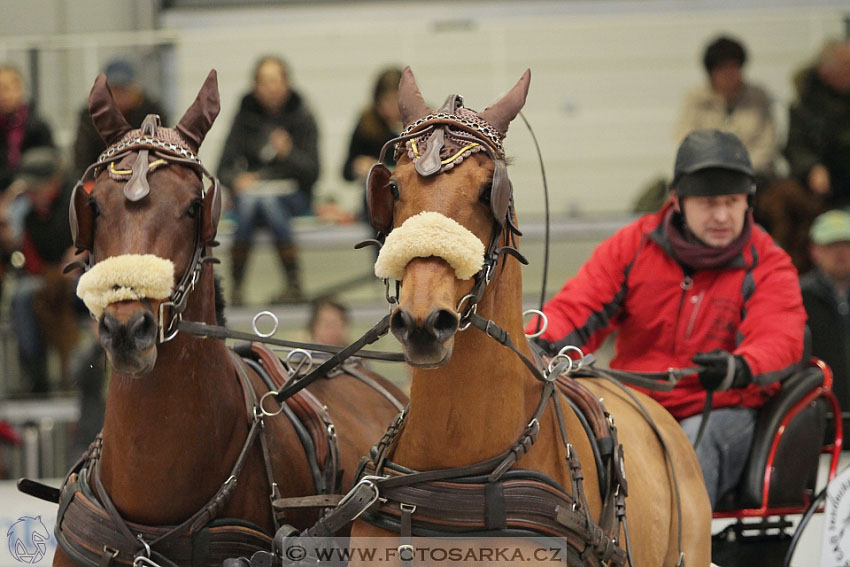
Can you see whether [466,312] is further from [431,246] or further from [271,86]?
[271,86]

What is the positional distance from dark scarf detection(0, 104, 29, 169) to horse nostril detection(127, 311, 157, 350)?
17.7 feet

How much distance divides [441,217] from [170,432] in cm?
101

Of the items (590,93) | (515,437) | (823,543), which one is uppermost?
(590,93)

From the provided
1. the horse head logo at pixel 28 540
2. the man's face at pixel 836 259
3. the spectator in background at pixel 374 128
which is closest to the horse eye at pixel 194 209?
the horse head logo at pixel 28 540

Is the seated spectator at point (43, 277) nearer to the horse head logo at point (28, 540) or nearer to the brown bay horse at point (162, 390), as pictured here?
the horse head logo at point (28, 540)

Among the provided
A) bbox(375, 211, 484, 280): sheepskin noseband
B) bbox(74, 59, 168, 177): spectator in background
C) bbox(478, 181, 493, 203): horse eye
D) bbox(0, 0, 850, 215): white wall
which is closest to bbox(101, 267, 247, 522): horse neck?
bbox(375, 211, 484, 280): sheepskin noseband

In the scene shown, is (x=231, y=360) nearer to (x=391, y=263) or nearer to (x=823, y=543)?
(x=391, y=263)

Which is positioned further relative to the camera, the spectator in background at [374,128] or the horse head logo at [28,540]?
the spectator in background at [374,128]

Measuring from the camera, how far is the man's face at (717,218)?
13.6ft

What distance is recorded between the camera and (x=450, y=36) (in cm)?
841

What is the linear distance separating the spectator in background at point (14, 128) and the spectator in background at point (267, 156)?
117 cm

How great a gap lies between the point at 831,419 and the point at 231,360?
7.57ft

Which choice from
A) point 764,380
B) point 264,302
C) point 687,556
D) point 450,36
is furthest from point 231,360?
point 450,36

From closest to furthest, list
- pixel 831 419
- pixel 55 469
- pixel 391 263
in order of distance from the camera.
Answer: pixel 391 263
pixel 831 419
pixel 55 469
